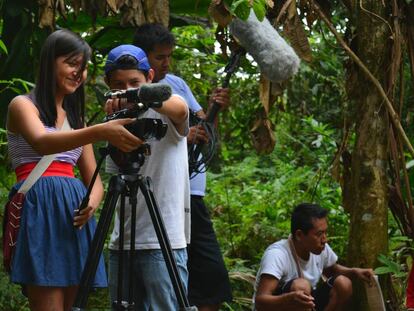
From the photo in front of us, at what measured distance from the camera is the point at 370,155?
16.1ft

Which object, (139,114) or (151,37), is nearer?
(139,114)

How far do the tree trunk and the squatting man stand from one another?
13 cm

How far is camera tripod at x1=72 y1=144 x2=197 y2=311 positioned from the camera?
2.92 metres

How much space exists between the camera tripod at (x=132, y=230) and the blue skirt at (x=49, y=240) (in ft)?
0.96

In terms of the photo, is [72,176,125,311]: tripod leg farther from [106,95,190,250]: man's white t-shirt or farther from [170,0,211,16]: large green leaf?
[170,0,211,16]: large green leaf

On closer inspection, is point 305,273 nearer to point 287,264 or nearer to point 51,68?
point 287,264

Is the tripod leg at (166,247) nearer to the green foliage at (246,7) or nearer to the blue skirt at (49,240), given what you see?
the blue skirt at (49,240)

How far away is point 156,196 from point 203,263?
2.53 feet

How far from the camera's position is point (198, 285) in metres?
4.04

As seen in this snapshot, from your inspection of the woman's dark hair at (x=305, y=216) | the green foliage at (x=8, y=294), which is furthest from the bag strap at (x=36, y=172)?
the woman's dark hair at (x=305, y=216)

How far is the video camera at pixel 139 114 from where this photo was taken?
9.25 feet

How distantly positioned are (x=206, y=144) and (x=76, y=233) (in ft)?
2.60

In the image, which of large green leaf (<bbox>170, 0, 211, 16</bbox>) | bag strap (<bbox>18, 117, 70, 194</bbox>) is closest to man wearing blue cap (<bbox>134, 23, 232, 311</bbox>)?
bag strap (<bbox>18, 117, 70, 194</bbox>)

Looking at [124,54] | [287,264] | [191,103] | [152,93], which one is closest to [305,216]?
[287,264]
